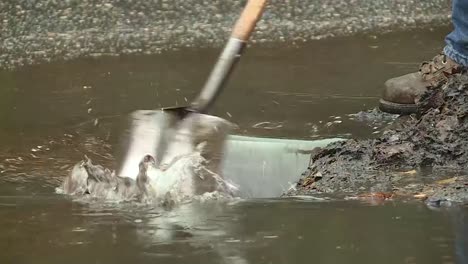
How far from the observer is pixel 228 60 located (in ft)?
8.93

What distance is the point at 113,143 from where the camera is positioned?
10.0ft

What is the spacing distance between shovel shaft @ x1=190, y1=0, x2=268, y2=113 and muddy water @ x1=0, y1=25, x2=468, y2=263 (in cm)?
41

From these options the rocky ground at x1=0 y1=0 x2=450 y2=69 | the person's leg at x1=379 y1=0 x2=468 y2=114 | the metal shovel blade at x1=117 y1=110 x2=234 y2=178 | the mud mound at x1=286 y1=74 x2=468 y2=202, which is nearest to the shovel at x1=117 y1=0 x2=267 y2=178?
the metal shovel blade at x1=117 y1=110 x2=234 y2=178

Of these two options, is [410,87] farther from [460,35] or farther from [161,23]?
[161,23]

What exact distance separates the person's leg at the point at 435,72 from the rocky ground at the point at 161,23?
1629mm

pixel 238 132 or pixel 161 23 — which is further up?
pixel 238 132

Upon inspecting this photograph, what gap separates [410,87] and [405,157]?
0.76 meters

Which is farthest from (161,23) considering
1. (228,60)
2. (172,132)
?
(172,132)

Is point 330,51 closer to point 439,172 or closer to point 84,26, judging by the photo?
point 84,26

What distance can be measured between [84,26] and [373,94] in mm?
2092

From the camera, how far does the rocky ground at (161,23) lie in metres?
4.66

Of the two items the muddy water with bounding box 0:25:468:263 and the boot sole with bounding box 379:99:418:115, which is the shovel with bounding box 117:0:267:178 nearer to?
the muddy water with bounding box 0:25:468:263

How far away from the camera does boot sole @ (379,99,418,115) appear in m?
3.28

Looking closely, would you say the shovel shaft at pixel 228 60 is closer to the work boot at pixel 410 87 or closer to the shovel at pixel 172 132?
the shovel at pixel 172 132
